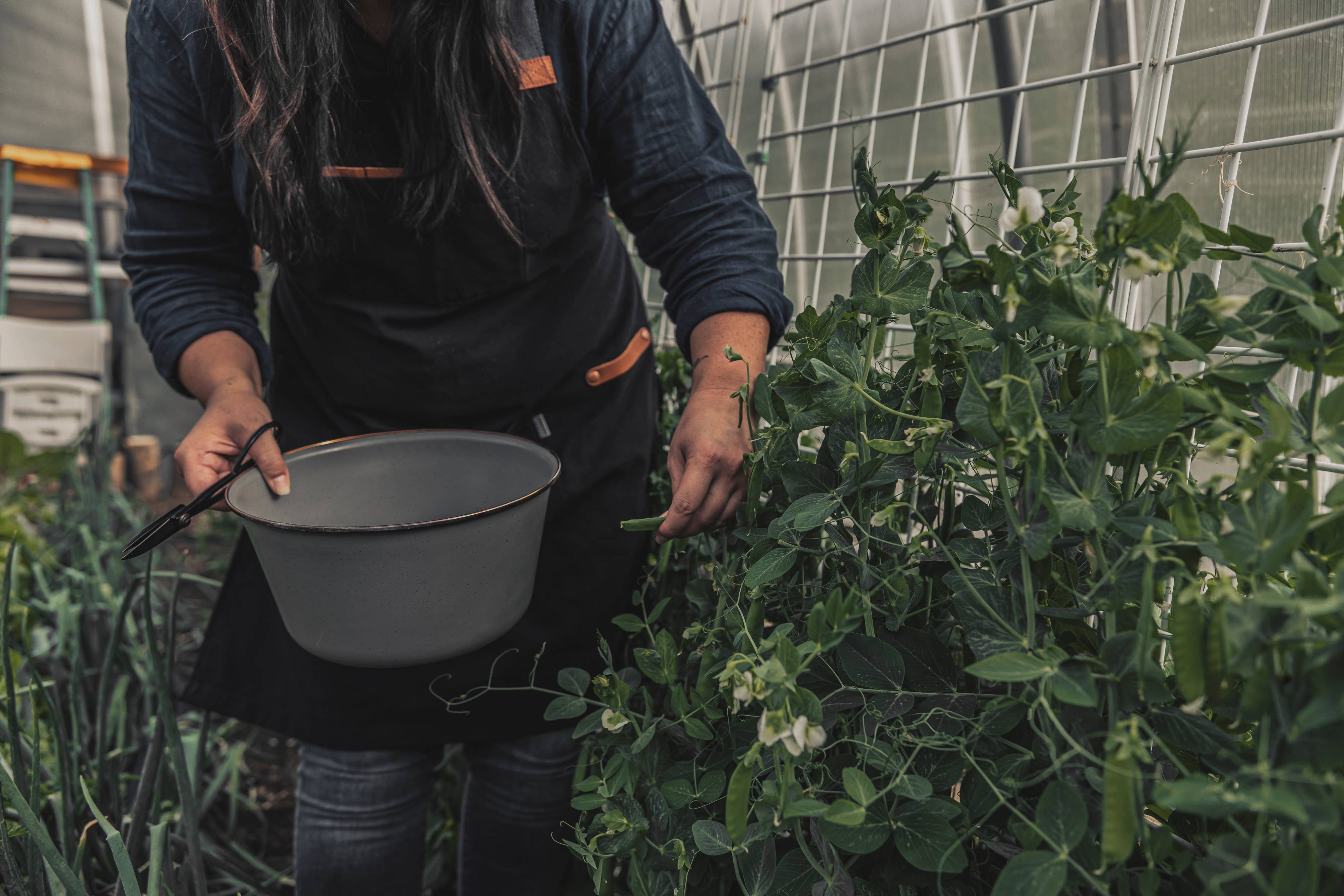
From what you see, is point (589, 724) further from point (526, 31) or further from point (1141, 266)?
point (526, 31)

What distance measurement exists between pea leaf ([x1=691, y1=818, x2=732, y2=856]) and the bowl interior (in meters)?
0.33

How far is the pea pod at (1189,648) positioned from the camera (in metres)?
0.29

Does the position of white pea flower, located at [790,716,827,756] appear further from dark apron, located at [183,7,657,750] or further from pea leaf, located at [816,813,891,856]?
dark apron, located at [183,7,657,750]

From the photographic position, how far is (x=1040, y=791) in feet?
1.47

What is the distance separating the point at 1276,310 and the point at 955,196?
2.78ft

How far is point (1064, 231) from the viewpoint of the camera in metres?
0.44

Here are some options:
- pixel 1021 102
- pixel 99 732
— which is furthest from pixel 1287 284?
pixel 99 732

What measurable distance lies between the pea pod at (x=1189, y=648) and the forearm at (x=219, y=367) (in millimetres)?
831

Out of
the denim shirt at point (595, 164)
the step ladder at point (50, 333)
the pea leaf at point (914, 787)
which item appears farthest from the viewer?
the step ladder at point (50, 333)

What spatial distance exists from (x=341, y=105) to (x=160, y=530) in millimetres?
440

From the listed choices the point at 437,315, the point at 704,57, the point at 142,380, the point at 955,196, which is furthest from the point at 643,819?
the point at 142,380

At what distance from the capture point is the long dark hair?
73 cm

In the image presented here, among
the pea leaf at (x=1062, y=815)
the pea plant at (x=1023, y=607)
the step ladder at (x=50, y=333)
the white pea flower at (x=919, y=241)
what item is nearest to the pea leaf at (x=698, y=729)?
the pea plant at (x=1023, y=607)

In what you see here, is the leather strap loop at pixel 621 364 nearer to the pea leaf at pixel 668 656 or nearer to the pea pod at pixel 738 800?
the pea leaf at pixel 668 656
